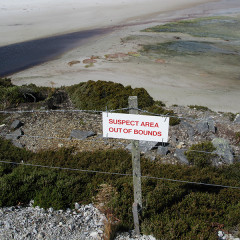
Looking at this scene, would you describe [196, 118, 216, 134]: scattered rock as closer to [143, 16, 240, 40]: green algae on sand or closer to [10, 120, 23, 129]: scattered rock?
[10, 120, 23, 129]: scattered rock

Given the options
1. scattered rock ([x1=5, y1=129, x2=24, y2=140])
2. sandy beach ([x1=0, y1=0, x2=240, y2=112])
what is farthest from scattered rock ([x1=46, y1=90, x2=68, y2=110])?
sandy beach ([x1=0, y1=0, x2=240, y2=112])

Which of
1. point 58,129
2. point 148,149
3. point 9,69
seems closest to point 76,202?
point 148,149

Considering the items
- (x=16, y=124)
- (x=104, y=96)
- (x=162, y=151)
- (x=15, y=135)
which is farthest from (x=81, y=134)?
(x=104, y=96)

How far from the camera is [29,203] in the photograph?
5.80 m

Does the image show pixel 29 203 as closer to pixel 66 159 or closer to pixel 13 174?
pixel 13 174

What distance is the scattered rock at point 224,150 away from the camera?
727cm

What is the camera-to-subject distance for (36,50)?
2488 centimetres

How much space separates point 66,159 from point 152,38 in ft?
71.2

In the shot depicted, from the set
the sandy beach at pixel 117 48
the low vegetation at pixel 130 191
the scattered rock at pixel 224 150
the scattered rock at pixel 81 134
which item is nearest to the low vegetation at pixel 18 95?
the sandy beach at pixel 117 48

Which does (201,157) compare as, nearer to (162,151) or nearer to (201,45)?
(162,151)

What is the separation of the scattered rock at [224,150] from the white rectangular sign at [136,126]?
3.66 m

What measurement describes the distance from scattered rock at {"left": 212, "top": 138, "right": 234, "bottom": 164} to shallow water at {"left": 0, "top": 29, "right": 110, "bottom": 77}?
1610 cm

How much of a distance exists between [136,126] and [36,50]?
2290 centimetres

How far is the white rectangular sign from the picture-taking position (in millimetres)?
4082
